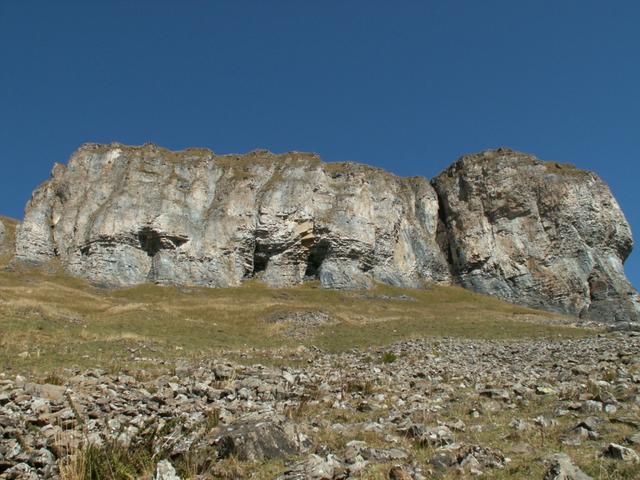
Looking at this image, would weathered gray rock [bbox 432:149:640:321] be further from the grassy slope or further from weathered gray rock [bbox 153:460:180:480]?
weathered gray rock [bbox 153:460:180:480]

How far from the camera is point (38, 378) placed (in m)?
13.7

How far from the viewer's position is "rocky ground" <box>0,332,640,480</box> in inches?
275

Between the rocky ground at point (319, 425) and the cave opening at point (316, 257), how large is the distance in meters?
74.7

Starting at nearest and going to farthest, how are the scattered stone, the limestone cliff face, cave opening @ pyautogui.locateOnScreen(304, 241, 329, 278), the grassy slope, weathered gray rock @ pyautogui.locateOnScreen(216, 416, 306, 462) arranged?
the scattered stone
weathered gray rock @ pyautogui.locateOnScreen(216, 416, 306, 462)
the grassy slope
the limestone cliff face
cave opening @ pyautogui.locateOnScreen(304, 241, 329, 278)

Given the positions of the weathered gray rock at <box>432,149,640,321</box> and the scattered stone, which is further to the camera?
the weathered gray rock at <box>432,149,640,321</box>

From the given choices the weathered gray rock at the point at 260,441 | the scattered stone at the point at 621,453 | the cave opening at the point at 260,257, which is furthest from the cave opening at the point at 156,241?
the scattered stone at the point at 621,453

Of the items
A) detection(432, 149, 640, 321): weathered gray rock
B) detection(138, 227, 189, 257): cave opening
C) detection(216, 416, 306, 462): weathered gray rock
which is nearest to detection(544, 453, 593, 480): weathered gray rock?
detection(216, 416, 306, 462): weathered gray rock

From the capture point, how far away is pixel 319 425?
10.1 meters

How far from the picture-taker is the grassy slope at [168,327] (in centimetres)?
2152

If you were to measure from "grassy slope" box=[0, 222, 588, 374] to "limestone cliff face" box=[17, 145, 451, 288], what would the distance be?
9437mm

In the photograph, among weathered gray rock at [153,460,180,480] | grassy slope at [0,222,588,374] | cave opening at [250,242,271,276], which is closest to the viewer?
weathered gray rock at [153,460,180,480]

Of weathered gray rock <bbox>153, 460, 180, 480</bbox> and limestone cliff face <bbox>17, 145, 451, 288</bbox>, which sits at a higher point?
limestone cliff face <bbox>17, 145, 451, 288</bbox>

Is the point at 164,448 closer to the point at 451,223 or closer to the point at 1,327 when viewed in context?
the point at 1,327

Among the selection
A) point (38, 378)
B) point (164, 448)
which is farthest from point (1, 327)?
point (164, 448)
